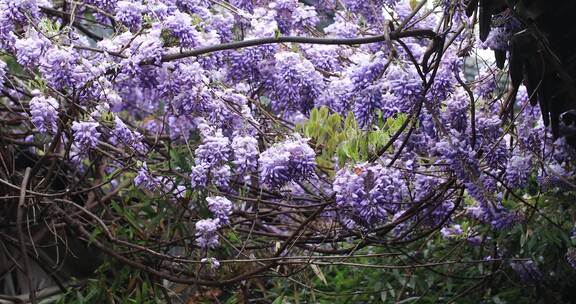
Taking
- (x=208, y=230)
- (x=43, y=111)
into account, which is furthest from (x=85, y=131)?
(x=208, y=230)

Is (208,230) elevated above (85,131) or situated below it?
below

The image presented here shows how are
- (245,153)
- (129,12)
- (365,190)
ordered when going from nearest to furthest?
(365,190)
(245,153)
(129,12)

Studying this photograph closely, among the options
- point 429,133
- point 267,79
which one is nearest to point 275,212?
point 267,79

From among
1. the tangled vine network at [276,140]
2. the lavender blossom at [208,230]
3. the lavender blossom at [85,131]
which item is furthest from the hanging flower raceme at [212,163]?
the lavender blossom at [85,131]

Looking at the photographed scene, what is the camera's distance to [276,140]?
2.92m

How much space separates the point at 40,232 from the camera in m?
3.76

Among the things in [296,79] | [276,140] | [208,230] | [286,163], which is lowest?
[208,230]

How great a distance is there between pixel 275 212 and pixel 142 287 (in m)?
0.67

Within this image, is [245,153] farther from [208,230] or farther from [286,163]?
[208,230]

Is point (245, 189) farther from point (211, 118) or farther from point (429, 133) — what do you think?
point (429, 133)

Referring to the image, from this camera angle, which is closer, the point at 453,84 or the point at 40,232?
the point at 453,84

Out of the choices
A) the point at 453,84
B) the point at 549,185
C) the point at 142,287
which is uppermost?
the point at 453,84

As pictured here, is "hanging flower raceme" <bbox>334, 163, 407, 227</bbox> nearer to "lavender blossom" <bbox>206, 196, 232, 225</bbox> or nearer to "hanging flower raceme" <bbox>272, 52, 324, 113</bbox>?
"lavender blossom" <bbox>206, 196, 232, 225</bbox>

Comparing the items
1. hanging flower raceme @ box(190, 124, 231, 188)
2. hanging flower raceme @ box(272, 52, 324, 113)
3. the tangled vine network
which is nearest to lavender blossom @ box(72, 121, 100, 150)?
the tangled vine network
